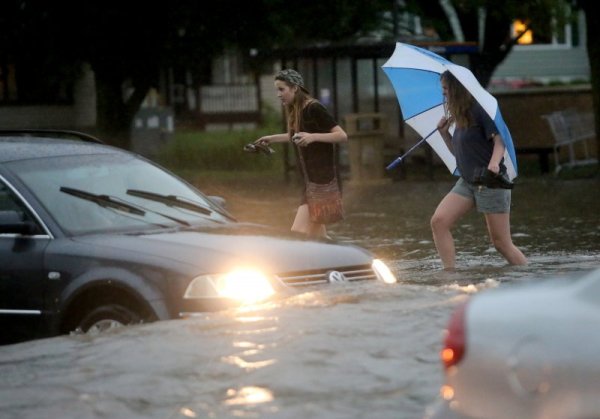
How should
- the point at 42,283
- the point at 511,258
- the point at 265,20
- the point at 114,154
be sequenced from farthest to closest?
the point at 265,20
the point at 511,258
the point at 114,154
the point at 42,283

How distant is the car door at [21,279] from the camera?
8.91m

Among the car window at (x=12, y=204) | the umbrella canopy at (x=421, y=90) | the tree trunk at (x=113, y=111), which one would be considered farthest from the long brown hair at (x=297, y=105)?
the tree trunk at (x=113, y=111)

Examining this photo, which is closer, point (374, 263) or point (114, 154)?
point (374, 263)

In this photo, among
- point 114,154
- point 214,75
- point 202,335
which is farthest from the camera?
point 214,75

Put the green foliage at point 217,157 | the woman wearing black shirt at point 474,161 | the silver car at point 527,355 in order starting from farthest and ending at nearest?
the green foliage at point 217,157 < the woman wearing black shirt at point 474,161 < the silver car at point 527,355

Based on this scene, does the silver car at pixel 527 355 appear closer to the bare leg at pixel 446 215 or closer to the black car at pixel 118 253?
the black car at pixel 118 253

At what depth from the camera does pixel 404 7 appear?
32.1 metres

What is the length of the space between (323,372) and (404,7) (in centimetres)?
2566

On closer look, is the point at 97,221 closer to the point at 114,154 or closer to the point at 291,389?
the point at 114,154

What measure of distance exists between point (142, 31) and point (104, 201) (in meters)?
21.3

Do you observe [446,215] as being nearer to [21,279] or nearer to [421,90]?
[421,90]

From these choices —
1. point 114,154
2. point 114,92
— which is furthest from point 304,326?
point 114,92

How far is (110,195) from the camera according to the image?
9.64 m

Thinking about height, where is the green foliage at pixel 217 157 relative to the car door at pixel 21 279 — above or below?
below
